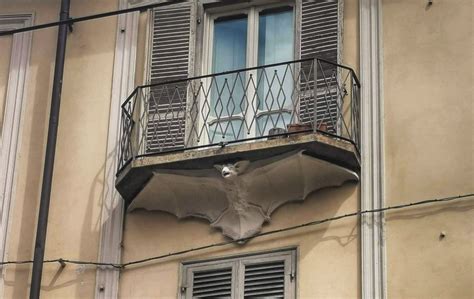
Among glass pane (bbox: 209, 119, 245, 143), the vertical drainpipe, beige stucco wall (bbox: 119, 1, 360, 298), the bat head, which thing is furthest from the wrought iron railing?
the vertical drainpipe

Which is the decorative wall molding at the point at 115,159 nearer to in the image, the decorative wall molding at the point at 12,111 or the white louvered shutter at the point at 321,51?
the decorative wall molding at the point at 12,111

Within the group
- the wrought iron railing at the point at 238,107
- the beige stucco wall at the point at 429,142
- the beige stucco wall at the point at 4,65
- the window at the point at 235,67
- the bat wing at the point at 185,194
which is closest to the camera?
the beige stucco wall at the point at 429,142

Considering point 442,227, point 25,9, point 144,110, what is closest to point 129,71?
point 144,110

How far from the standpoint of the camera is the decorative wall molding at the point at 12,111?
16.0 m

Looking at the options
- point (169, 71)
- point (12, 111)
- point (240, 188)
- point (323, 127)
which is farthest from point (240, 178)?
point (12, 111)

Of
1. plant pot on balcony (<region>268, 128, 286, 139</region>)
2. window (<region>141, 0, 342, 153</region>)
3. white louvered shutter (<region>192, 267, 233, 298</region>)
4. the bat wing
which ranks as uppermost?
window (<region>141, 0, 342, 153</region>)

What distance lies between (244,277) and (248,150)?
1.31m

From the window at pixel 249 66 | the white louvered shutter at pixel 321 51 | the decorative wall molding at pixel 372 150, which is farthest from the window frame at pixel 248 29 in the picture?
the decorative wall molding at pixel 372 150

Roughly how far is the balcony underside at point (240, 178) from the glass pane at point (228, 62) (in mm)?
924

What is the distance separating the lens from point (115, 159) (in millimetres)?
15914

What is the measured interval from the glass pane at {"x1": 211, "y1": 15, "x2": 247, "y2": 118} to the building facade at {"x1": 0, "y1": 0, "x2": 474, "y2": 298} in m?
0.02

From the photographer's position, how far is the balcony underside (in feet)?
48.2

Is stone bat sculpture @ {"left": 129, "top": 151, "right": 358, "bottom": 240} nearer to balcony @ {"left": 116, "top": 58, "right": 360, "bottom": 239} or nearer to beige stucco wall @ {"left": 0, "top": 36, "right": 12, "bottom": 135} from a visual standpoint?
balcony @ {"left": 116, "top": 58, "right": 360, "bottom": 239}

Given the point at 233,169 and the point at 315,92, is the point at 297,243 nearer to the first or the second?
the point at 233,169
